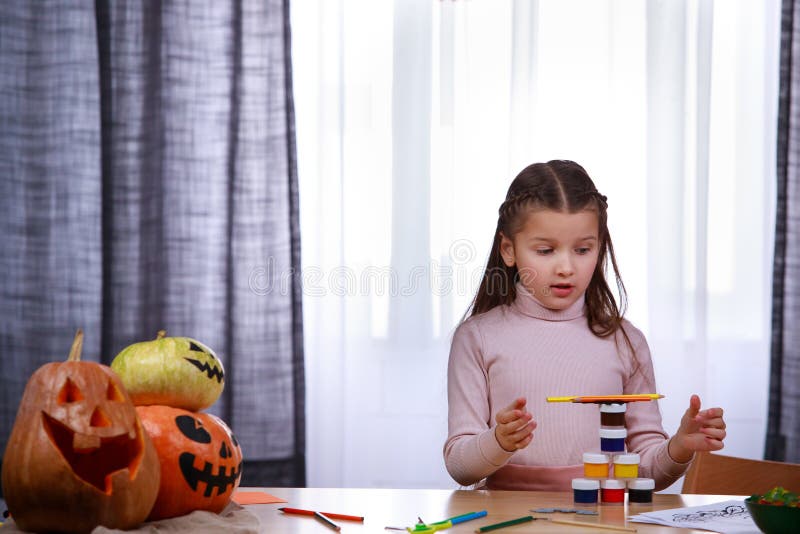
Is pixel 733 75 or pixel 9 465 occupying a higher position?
pixel 733 75

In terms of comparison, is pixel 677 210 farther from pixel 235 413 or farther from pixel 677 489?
pixel 235 413

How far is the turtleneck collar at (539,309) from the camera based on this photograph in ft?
5.08

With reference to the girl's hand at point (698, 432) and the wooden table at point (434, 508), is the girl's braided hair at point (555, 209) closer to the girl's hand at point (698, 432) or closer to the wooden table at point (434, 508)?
the girl's hand at point (698, 432)

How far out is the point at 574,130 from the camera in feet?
7.77

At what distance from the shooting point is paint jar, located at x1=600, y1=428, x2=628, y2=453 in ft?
3.67

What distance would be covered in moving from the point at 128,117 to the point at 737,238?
64.6 inches

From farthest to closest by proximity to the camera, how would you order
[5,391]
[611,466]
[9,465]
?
[5,391], [611,466], [9,465]

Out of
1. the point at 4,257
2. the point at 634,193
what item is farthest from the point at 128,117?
the point at 634,193

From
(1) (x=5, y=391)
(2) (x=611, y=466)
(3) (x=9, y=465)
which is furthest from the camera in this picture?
(1) (x=5, y=391)

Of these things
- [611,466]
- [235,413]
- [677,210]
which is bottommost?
[235,413]

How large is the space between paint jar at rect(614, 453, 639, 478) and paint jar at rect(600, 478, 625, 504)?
0.01 meters

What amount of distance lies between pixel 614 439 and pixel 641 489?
68 millimetres

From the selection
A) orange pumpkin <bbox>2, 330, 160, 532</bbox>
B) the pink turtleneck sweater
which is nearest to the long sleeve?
the pink turtleneck sweater

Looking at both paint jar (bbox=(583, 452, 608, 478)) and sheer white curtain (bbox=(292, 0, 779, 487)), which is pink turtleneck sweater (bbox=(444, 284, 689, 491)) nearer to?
paint jar (bbox=(583, 452, 608, 478))
